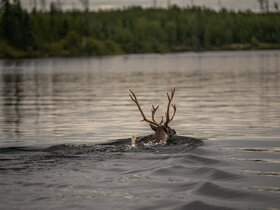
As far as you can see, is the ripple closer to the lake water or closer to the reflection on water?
the lake water

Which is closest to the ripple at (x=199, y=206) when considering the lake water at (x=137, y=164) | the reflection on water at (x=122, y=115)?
the lake water at (x=137, y=164)

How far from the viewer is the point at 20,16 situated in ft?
653

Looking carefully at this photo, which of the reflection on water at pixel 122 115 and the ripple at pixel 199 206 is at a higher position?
the ripple at pixel 199 206

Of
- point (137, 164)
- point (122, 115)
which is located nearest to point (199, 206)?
point (137, 164)

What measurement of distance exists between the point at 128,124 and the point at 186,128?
3047 millimetres

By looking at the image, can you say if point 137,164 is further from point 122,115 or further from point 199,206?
point 122,115

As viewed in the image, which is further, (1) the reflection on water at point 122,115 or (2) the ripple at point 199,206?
A: (1) the reflection on water at point 122,115

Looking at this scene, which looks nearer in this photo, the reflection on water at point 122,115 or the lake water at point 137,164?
the lake water at point 137,164

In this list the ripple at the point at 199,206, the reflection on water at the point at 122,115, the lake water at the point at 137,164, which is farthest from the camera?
the reflection on water at the point at 122,115

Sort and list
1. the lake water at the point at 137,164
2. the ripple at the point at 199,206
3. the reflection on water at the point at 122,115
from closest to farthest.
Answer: the ripple at the point at 199,206
the lake water at the point at 137,164
the reflection on water at the point at 122,115

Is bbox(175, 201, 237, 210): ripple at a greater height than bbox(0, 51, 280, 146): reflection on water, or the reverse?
bbox(175, 201, 237, 210): ripple

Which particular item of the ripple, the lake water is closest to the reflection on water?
the lake water

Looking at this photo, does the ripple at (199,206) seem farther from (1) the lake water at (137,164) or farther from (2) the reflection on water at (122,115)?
(2) the reflection on water at (122,115)

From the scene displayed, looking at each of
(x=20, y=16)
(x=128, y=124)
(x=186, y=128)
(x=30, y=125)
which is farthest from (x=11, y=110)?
(x=20, y=16)
